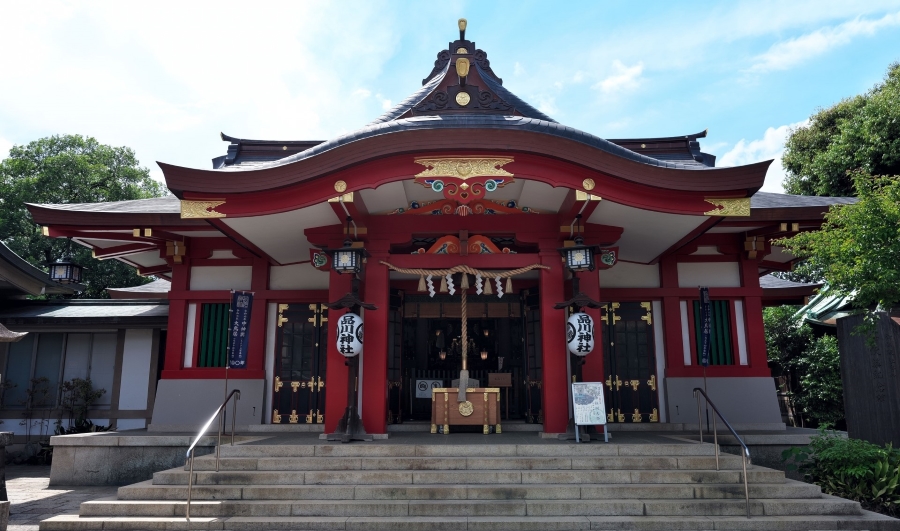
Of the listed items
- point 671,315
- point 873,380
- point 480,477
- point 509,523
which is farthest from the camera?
point 671,315

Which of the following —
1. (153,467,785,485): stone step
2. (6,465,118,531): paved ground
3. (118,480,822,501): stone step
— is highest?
(153,467,785,485): stone step

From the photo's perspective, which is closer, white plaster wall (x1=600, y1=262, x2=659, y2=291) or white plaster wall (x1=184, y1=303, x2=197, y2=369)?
white plaster wall (x1=184, y1=303, x2=197, y2=369)

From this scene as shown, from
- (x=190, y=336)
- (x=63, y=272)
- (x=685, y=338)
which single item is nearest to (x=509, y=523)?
(x=685, y=338)

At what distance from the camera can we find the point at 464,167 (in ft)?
27.6

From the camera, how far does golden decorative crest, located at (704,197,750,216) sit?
8594 mm

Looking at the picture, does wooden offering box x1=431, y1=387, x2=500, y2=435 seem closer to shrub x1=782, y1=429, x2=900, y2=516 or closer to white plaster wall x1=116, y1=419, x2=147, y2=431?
shrub x1=782, y1=429, x2=900, y2=516

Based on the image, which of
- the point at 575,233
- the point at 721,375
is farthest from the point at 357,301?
the point at 721,375

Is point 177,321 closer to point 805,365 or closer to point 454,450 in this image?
point 454,450

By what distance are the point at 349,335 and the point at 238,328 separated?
94.5 inches

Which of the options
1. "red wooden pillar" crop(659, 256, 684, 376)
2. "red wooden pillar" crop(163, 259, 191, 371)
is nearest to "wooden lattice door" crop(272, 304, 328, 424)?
"red wooden pillar" crop(163, 259, 191, 371)

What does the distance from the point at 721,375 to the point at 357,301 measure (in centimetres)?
670

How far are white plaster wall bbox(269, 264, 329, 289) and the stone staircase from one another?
4412 mm

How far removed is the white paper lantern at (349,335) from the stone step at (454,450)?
148cm

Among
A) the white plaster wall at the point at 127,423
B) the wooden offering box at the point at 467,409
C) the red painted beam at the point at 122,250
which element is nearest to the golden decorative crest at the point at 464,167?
the wooden offering box at the point at 467,409
